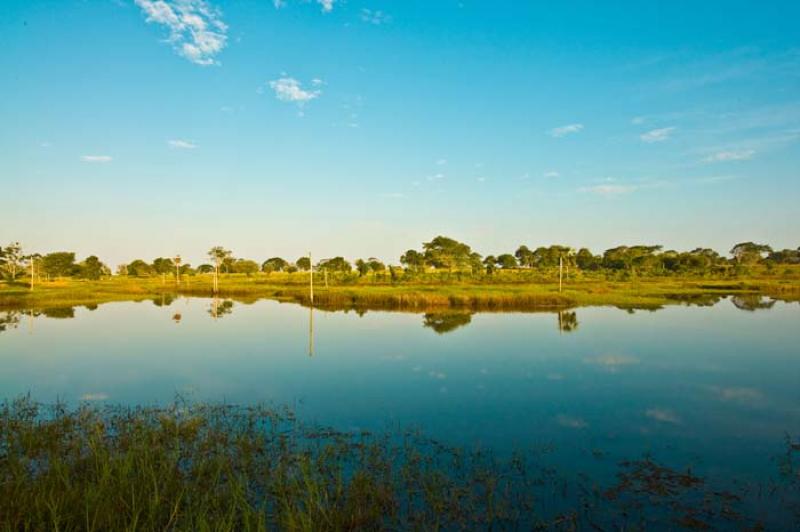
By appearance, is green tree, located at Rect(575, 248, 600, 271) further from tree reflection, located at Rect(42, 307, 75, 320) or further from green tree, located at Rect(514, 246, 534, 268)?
tree reflection, located at Rect(42, 307, 75, 320)

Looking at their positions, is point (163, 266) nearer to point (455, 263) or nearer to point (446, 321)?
point (455, 263)

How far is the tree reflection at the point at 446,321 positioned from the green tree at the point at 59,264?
99.1m

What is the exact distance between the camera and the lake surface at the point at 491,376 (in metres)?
11.2

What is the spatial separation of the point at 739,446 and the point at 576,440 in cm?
360

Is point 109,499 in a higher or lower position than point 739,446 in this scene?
higher

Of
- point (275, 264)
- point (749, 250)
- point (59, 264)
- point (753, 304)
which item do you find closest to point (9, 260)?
point (59, 264)

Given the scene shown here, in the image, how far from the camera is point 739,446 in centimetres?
1048

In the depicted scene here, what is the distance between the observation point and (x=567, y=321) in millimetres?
32750

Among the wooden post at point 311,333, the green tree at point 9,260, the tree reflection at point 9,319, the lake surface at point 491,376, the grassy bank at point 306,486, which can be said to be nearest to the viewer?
the grassy bank at point 306,486

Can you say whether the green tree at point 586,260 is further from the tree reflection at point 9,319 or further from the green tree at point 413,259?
the tree reflection at point 9,319

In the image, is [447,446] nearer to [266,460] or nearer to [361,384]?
[266,460]

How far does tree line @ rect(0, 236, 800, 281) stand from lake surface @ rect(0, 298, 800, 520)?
50615 mm

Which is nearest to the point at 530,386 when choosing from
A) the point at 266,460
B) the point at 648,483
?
the point at 648,483

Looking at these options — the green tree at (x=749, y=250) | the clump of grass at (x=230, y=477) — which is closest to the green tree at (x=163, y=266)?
the clump of grass at (x=230, y=477)
